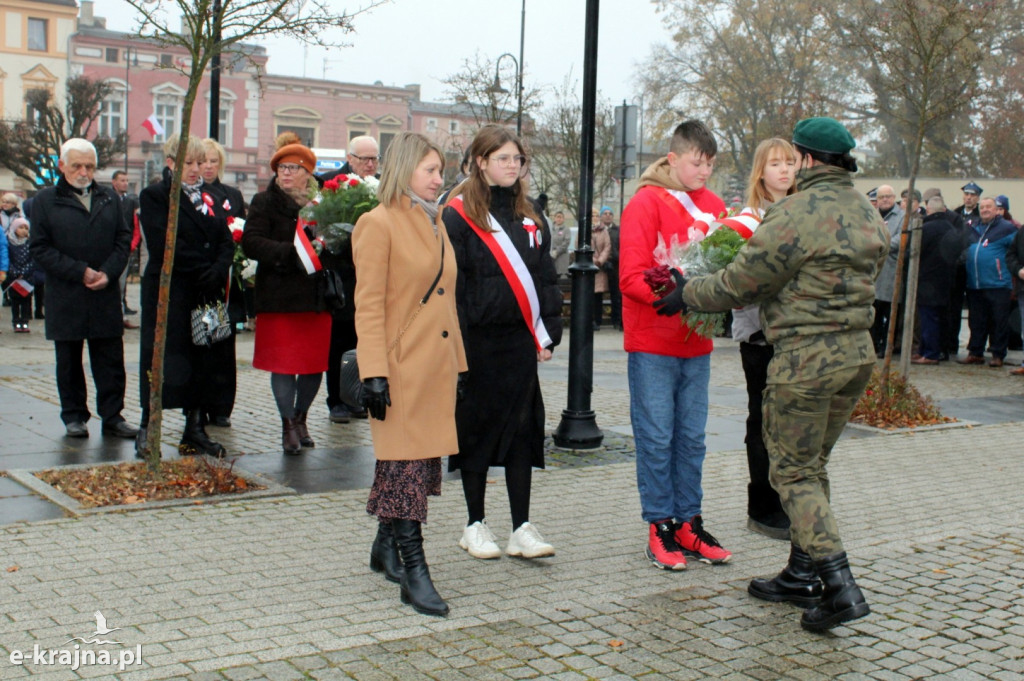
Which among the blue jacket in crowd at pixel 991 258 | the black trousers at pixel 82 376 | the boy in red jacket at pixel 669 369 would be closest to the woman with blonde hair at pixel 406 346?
the boy in red jacket at pixel 669 369

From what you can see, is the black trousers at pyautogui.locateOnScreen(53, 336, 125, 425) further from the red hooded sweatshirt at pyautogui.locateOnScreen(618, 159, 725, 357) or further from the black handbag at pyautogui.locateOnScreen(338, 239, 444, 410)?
the red hooded sweatshirt at pyautogui.locateOnScreen(618, 159, 725, 357)

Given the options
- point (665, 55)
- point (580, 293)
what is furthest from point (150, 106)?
point (580, 293)

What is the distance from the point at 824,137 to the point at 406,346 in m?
1.97

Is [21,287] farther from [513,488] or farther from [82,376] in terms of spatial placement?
[513,488]

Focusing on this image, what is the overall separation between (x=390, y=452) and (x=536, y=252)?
4.43 feet

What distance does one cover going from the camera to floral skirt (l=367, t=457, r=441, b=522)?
16.4ft

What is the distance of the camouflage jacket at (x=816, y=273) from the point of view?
4.85 meters

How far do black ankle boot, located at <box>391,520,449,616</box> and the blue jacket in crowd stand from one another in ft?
41.5

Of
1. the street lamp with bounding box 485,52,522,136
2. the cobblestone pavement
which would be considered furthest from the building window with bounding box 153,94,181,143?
the cobblestone pavement

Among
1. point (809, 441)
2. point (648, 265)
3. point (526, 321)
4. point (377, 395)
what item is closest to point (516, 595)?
point (377, 395)

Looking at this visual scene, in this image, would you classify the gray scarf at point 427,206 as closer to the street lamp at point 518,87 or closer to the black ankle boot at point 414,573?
the black ankle boot at point 414,573

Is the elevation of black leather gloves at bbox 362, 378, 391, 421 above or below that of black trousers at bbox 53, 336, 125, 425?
above

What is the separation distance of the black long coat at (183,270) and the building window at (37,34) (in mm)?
72395

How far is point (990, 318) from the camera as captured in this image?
1589cm
